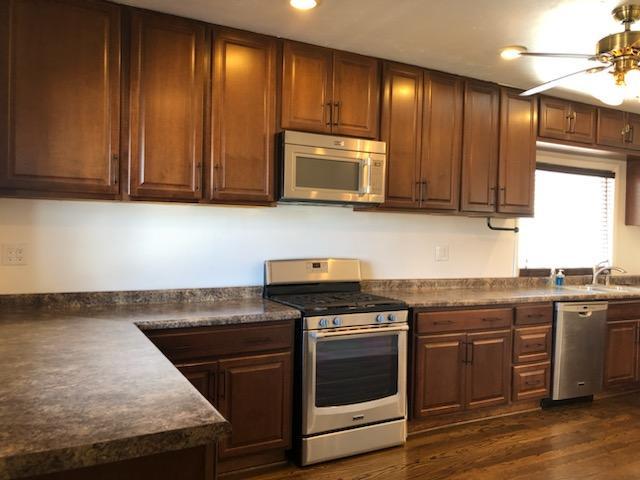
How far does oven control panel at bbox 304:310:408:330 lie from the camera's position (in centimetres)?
260

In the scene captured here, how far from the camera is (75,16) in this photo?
2314mm

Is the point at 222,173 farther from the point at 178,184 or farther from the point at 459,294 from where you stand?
the point at 459,294

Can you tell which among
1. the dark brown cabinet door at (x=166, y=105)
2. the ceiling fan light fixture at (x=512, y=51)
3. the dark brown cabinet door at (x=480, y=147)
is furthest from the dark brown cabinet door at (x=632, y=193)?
the dark brown cabinet door at (x=166, y=105)

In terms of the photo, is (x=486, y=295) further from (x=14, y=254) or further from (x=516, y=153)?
(x=14, y=254)

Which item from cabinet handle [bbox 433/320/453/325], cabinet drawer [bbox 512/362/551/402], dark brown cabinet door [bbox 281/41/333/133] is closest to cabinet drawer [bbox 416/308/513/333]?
cabinet handle [bbox 433/320/453/325]

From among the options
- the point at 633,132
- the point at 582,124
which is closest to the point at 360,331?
the point at 582,124

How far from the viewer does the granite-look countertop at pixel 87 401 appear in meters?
0.93

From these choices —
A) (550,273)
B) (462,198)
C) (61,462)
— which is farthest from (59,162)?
(550,273)

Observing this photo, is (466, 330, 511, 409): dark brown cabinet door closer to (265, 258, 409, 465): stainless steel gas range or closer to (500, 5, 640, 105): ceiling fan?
(265, 258, 409, 465): stainless steel gas range

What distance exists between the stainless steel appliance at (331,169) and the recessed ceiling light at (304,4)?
2.16 feet

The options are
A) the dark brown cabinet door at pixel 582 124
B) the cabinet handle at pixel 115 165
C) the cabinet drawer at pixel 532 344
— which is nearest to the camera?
the cabinet handle at pixel 115 165

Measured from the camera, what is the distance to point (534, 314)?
11.4 ft

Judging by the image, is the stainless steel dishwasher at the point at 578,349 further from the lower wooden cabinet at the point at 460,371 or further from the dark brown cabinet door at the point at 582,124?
the dark brown cabinet door at the point at 582,124

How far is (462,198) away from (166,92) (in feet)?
6.90
